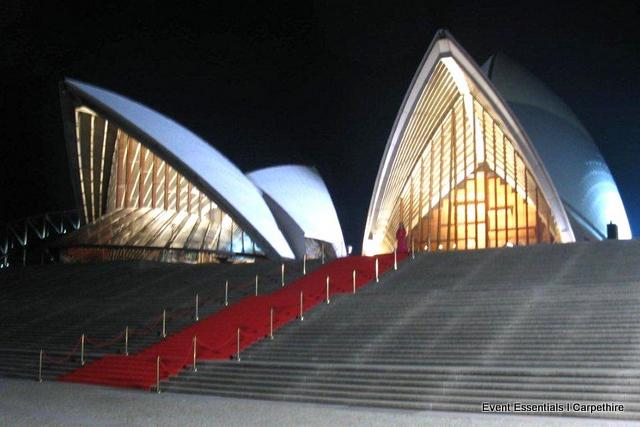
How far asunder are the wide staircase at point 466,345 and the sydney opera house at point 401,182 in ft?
34.5

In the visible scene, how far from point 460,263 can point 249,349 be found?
620 cm

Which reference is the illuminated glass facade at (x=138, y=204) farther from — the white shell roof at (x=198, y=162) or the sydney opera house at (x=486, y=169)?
the sydney opera house at (x=486, y=169)

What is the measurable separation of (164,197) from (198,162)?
2898 millimetres

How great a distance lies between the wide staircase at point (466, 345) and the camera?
861 cm

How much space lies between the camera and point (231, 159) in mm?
29125

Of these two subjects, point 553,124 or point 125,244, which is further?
point 553,124

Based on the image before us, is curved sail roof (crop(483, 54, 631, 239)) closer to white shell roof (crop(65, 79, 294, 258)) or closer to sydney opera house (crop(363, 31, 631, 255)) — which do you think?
sydney opera house (crop(363, 31, 631, 255))

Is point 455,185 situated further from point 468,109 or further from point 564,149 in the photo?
point 564,149

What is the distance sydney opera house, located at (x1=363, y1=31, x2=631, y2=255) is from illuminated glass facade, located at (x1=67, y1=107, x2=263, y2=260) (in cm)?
604

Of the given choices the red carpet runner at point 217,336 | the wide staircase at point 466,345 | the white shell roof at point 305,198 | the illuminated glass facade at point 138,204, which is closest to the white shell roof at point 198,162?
the illuminated glass facade at point 138,204

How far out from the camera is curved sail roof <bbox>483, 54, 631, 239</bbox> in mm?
25172

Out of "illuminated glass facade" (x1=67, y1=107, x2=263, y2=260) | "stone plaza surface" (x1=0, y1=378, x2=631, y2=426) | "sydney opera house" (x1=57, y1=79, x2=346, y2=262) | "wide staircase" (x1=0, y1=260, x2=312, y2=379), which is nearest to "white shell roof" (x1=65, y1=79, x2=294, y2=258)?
"sydney opera house" (x1=57, y1=79, x2=346, y2=262)

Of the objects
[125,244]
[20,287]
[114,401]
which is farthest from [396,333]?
[125,244]

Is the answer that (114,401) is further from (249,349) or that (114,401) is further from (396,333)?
(396,333)
